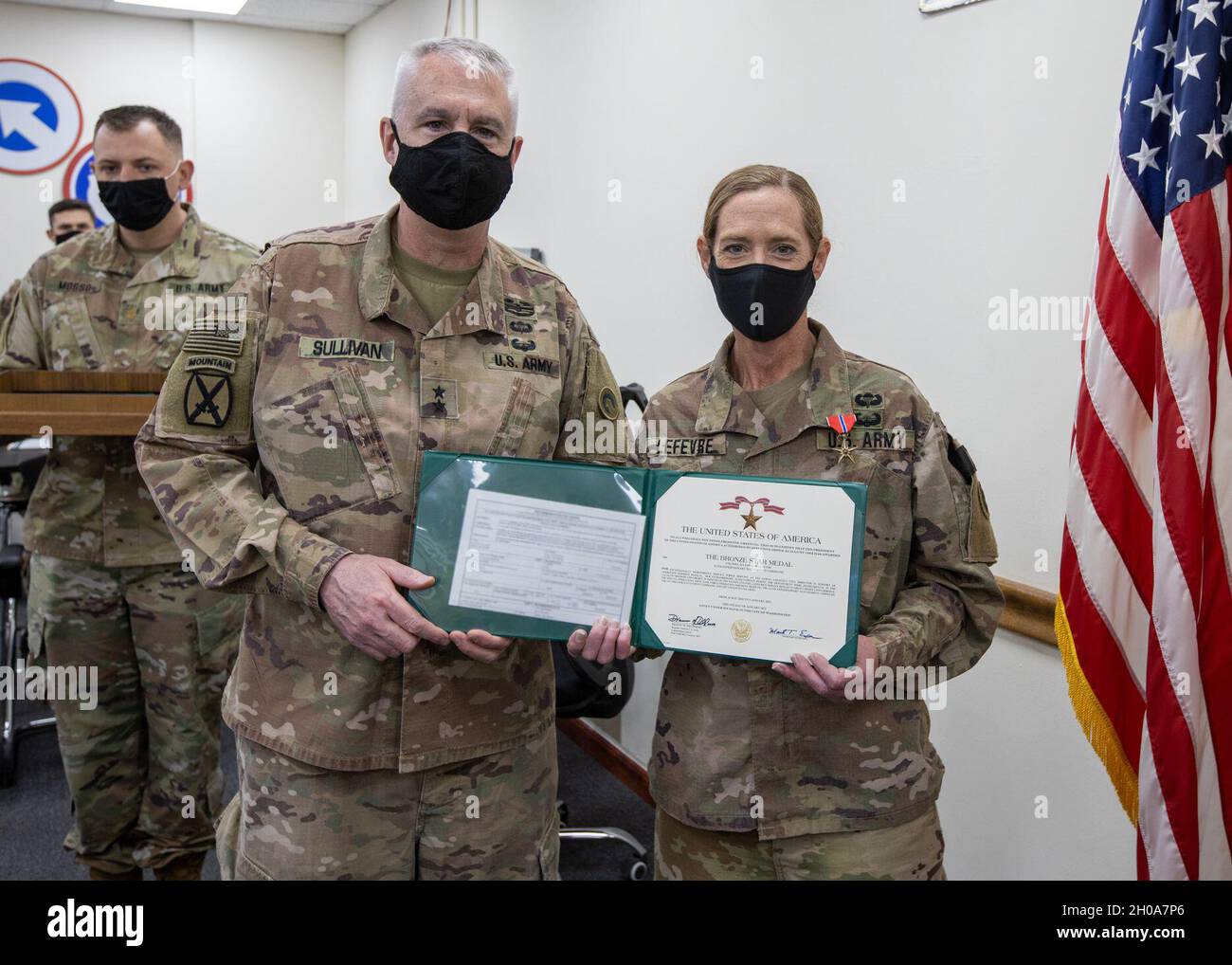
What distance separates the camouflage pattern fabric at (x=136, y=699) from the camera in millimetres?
2479

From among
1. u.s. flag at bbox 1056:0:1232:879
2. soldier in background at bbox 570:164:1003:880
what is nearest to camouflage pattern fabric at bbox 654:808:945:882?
soldier in background at bbox 570:164:1003:880

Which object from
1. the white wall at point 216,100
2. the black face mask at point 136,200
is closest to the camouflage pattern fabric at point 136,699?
the black face mask at point 136,200

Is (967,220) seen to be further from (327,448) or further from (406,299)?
(327,448)

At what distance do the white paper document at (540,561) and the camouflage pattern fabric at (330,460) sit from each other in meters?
0.03

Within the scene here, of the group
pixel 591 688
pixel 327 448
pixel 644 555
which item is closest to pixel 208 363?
pixel 327 448

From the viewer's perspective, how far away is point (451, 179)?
1492mm

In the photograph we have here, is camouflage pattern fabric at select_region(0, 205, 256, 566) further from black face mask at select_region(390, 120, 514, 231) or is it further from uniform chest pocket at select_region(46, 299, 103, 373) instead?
black face mask at select_region(390, 120, 514, 231)

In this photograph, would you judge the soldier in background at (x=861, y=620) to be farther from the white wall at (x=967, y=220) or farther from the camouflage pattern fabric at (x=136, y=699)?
the camouflage pattern fabric at (x=136, y=699)

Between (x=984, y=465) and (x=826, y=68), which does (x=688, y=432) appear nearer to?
(x=984, y=465)

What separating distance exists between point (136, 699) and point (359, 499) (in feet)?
4.75

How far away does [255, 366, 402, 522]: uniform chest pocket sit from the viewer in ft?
4.86

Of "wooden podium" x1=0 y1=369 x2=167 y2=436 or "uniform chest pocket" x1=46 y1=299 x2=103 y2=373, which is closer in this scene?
"wooden podium" x1=0 y1=369 x2=167 y2=436

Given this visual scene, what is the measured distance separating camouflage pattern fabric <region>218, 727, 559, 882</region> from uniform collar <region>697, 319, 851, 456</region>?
0.58 metres
